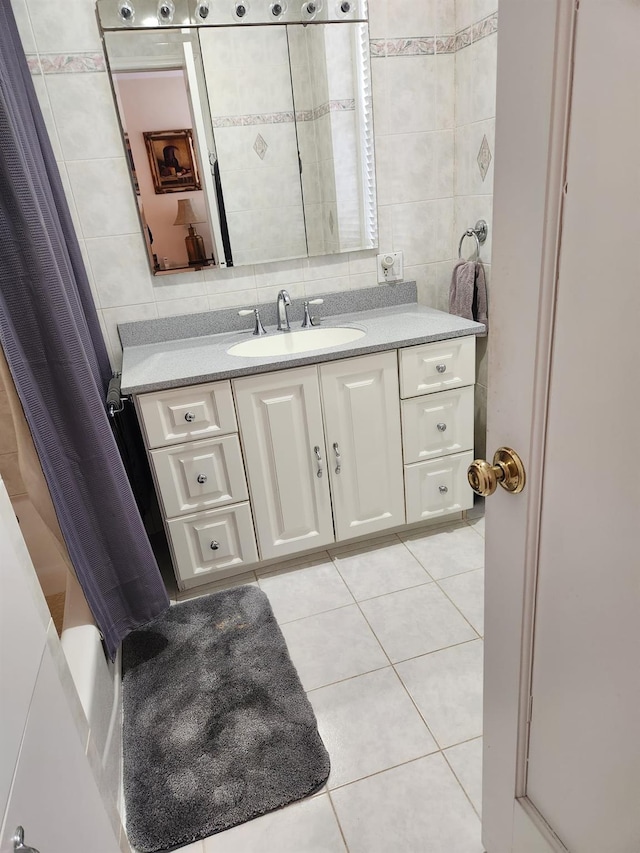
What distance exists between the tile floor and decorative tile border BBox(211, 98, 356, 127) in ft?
5.45

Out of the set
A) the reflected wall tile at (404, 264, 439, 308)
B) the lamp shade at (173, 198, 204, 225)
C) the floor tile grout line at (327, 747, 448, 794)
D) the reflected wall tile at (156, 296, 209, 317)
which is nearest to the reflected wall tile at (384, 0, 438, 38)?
the reflected wall tile at (404, 264, 439, 308)

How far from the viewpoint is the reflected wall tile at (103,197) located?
193 cm

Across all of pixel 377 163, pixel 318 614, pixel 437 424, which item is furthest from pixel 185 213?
pixel 318 614

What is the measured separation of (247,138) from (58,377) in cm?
124

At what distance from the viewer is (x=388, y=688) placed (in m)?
1.61

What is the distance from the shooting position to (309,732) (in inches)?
58.4

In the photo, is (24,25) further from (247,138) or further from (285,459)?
(285,459)

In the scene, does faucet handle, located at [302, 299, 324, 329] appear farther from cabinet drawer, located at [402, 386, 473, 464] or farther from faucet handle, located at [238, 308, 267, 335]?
cabinet drawer, located at [402, 386, 473, 464]

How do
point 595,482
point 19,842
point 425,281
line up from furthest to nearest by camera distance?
point 425,281, point 595,482, point 19,842

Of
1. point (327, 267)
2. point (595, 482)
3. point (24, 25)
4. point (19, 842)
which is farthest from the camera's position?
point (327, 267)

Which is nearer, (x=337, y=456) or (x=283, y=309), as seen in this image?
(x=337, y=456)

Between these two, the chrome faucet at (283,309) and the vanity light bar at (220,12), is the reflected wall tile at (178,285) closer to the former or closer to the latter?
the chrome faucet at (283,309)

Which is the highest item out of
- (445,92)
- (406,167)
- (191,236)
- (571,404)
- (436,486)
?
(445,92)

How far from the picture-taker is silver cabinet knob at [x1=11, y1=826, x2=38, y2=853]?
0.54 m
